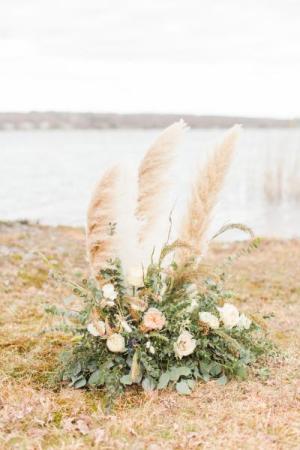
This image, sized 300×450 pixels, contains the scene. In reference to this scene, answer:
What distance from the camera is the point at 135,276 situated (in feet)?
13.3

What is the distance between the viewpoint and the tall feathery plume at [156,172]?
4070 millimetres

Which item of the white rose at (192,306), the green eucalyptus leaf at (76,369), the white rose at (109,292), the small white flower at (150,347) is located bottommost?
the green eucalyptus leaf at (76,369)

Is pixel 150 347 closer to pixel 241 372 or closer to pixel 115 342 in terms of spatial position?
pixel 115 342

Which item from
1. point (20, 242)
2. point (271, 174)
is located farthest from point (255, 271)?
point (271, 174)

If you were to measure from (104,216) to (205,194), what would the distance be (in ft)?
2.31

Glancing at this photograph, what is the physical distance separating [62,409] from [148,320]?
685mm

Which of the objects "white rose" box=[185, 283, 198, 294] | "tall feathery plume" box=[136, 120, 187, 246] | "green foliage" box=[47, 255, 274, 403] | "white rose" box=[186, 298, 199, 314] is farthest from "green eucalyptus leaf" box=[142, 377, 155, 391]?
"tall feathery plume" box=[136, 120, 187, 246]

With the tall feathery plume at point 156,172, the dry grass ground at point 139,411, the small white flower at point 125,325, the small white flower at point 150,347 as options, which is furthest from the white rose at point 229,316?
the tall feathery plume at point 156,172

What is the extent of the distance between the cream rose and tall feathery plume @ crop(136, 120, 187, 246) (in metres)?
0.50

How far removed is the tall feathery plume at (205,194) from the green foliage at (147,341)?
8.7 inches

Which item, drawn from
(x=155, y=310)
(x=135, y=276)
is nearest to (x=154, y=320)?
(x=155, y=310)

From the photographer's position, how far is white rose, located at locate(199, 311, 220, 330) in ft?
13.6

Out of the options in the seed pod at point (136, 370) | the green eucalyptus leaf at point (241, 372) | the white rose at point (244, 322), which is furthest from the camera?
the white rose at point (244, 322)

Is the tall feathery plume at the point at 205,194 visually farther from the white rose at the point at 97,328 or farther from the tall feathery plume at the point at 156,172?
Answer: the white rose at the point at 97,328
